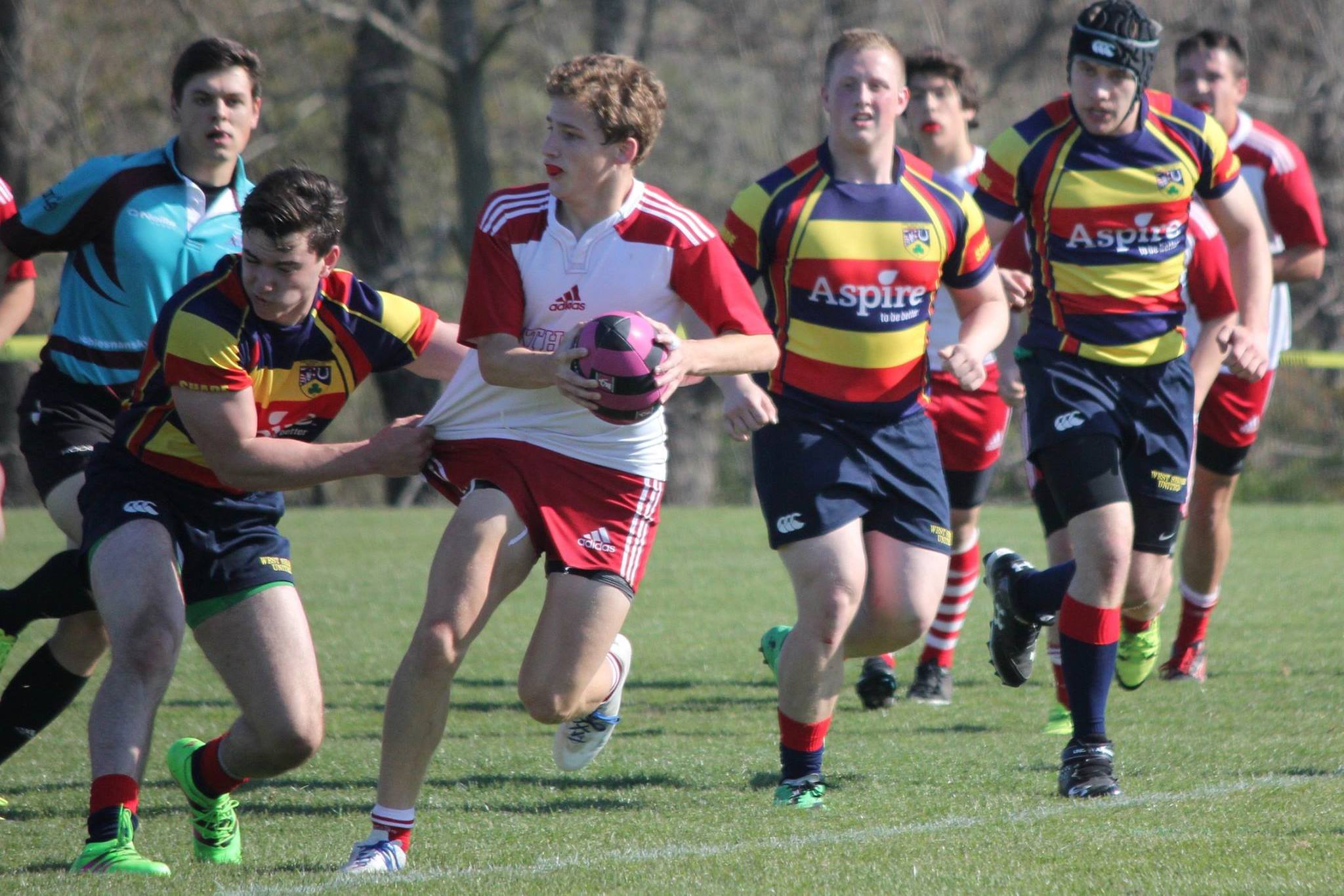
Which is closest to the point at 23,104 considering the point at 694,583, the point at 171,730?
the point at 694,583

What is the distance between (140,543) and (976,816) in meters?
2.35

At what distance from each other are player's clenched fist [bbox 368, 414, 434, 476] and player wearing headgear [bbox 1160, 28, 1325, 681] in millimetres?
3919

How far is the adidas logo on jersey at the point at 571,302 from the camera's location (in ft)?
14.0

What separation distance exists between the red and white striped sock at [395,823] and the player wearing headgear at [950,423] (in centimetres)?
286

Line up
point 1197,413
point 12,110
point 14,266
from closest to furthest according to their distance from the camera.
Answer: point 14,266
point 1197,413
point 12,110

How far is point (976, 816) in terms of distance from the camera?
4.44m

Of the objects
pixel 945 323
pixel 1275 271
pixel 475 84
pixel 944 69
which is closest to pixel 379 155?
pixel 475 84

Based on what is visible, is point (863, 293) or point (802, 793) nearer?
point (802, 793)

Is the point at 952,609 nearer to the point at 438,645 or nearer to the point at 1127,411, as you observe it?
the point at 1127,411

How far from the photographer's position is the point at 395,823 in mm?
3994

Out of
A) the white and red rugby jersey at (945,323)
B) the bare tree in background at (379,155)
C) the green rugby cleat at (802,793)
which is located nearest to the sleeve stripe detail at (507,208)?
the green rugby cleat at (802,793)

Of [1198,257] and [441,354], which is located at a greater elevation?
[1198,257]

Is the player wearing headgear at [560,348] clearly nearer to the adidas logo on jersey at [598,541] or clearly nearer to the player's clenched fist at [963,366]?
the adidas logo on jersey at [598,541]

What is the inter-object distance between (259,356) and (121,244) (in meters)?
1.21
